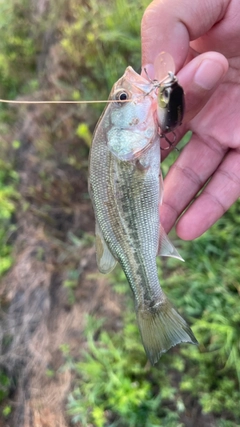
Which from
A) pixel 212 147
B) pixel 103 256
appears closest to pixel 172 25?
pixel 212 147

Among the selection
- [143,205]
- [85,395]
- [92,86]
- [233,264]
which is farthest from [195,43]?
[85,395]

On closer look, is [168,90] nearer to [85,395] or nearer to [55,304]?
[85,395]

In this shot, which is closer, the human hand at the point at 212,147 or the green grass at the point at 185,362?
the human hand at the point at 212,147

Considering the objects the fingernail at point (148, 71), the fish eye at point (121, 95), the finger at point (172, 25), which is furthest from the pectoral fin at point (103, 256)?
the finger at point (172, 25)

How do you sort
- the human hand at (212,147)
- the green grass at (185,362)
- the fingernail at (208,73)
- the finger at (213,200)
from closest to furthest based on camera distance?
the fingernail at (208,73) < the human hand at (212,147) < the finger at (213,200) < the green grass at (185,362)

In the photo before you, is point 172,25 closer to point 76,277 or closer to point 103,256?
point 103,256

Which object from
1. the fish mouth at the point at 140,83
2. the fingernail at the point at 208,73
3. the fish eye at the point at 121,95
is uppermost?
the fingernail at the point at 208,73

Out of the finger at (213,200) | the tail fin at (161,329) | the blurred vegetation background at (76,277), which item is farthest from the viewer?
the blurred vegetation background at (76,277)

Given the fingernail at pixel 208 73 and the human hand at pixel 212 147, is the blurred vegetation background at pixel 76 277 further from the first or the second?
the fingernail at pixel 208 73
